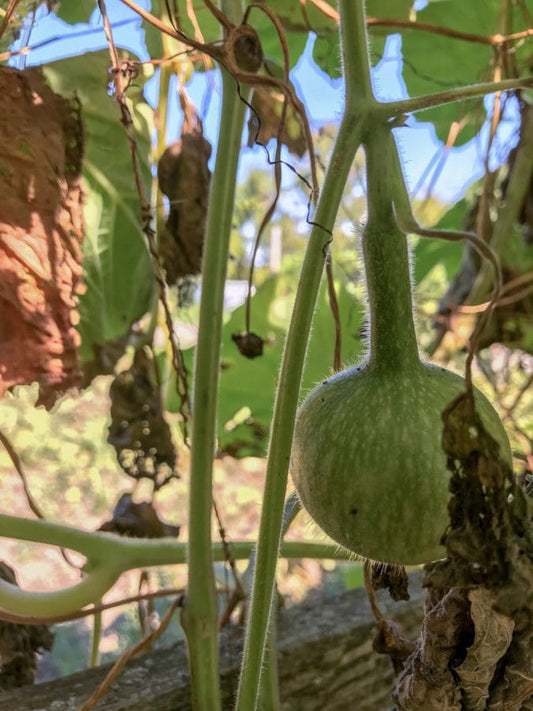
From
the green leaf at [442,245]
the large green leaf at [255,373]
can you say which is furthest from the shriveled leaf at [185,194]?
the green leaf at [442,245]

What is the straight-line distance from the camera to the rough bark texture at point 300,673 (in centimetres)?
63

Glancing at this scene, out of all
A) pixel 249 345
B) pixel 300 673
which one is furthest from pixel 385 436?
pixel 300 673

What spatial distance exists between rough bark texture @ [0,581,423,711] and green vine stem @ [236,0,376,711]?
20cm

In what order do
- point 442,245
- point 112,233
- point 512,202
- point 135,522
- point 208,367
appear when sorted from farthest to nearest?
1. point 442,245
2. point 512,202
3. point 112,233
4. point 135,522
5. point 208,367

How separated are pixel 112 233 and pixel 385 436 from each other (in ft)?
2.10

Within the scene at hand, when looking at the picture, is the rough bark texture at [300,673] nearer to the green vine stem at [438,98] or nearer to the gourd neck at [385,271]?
the gourd neck at [385,271]

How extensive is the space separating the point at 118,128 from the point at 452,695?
2.47 feet

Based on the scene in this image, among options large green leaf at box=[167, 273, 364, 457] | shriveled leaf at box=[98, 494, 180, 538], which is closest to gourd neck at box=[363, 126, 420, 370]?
shriveled leaf at box=[98, 494, 180, 538]

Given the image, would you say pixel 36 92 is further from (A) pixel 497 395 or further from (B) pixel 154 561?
(A) pixel 497 395

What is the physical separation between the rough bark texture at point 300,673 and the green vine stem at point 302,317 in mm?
203

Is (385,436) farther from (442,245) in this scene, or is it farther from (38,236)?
(442,245)

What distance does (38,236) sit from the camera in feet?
1.99

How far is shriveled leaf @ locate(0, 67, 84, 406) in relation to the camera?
59cm

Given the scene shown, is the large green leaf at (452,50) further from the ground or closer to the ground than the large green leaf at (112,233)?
further from the ground
